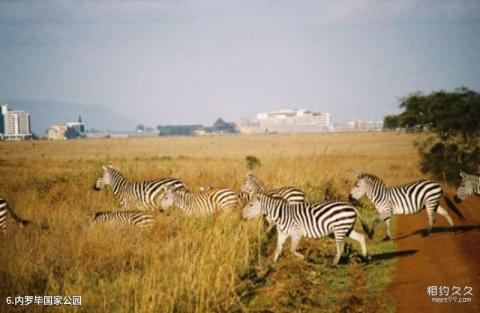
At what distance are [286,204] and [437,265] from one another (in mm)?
2868

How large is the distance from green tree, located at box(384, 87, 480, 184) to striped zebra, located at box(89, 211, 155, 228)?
14820 millimetres

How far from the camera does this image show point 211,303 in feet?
22.3

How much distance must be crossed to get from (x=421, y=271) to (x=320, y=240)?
9.89 feet

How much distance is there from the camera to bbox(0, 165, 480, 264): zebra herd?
30.8ft

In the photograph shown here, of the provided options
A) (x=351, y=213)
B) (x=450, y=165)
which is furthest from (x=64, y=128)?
(x=351, y=213)

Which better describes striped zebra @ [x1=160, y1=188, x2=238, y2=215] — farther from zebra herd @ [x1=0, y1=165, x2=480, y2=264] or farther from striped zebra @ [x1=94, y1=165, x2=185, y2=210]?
striped zebra @ [x1=94, y1=165, x2=185, y2=210]

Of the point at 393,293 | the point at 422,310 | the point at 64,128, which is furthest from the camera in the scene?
the point at 64,128

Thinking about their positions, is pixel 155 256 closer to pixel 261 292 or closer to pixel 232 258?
pixel 232 258

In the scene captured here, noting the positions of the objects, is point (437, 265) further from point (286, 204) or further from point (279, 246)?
point (286, 204)

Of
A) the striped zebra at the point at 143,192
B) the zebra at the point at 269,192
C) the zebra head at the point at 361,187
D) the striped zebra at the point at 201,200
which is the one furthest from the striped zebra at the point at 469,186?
the striped zebra at the point at 143,192

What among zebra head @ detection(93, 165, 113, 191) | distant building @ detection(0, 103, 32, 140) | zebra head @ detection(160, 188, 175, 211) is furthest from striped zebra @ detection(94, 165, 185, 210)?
distant building @ detection(0, 103, 32, 140)

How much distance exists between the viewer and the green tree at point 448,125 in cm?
2227

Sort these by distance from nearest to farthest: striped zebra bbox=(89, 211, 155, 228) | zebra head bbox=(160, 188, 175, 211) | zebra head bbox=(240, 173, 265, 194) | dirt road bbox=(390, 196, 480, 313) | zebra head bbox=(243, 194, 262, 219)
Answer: dirt road bbox=(390, 196, 480, 313) → zebra head bbox=(243, 194, 262, 219) → striped zebra bbox=(89, 211, 155, 228) → zebra head bbox=(160, 188, 175, 211) → zebra head bbox=(240, 173, 265, 194)

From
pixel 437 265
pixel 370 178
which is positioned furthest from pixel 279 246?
pixel 370 178
